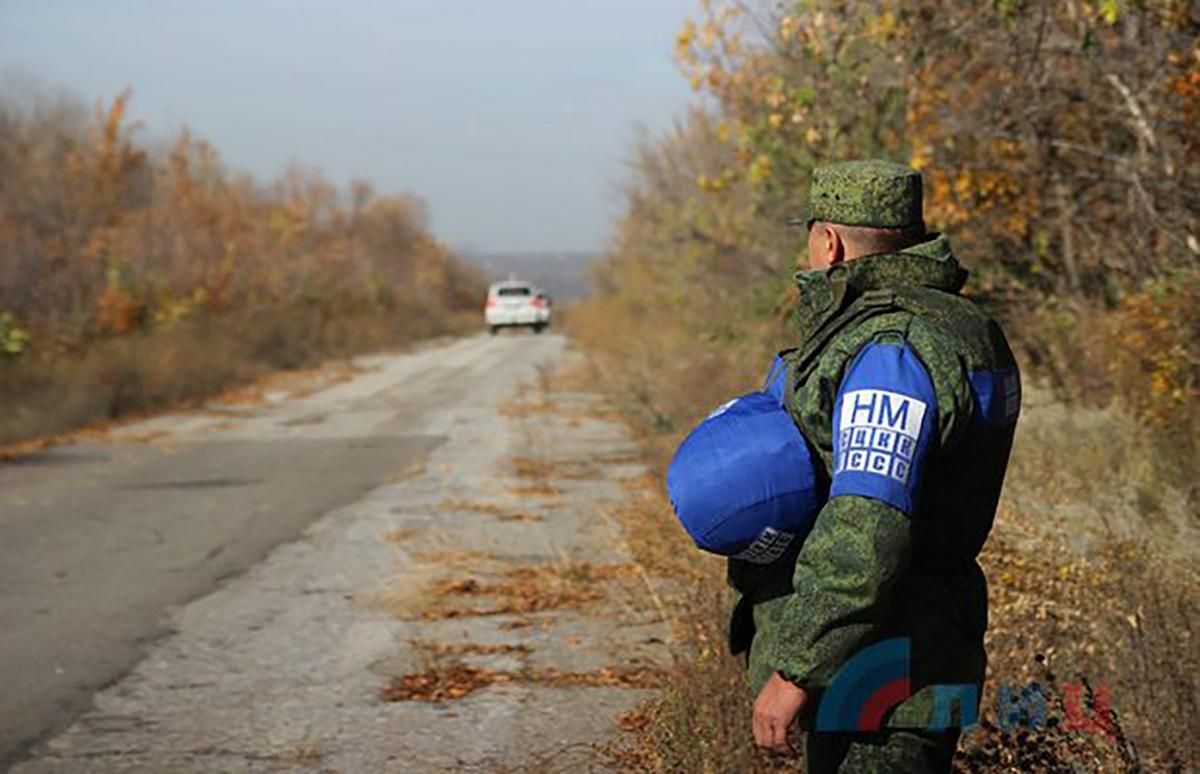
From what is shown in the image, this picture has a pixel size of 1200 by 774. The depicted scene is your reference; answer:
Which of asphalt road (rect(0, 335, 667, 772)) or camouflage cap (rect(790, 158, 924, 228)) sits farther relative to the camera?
asphalt road (rect(0, 335, 667, 772))

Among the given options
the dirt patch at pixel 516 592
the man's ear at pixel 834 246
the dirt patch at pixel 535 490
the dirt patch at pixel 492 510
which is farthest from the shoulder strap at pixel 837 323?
the dirt patch at pixel 535 490

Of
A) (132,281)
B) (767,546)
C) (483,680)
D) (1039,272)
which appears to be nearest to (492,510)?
(483,680)

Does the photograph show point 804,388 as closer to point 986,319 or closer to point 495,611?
point 986,319

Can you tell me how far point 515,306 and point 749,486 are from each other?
150ft

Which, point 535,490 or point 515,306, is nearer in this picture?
point 535,490

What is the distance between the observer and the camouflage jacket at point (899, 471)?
2430 mm

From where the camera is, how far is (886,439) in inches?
95.5

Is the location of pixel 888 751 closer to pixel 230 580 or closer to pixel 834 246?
pixel 834 246

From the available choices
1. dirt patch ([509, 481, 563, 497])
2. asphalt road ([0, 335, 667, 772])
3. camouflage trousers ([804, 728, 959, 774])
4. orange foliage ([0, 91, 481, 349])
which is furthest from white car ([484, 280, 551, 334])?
camouflage trousers ([804, 728, 959, 774])

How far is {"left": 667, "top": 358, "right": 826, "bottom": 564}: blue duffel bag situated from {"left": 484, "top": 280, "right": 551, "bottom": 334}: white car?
45.4 metres

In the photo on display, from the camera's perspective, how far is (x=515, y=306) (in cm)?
4825

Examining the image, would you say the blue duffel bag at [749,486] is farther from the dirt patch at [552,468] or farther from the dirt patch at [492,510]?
the dirt patch at [552,468]

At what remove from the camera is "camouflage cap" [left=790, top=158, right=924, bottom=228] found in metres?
2.67

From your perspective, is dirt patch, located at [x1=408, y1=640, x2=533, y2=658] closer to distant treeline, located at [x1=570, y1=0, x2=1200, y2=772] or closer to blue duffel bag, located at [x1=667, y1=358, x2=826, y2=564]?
distant treeline, located at [x1=570, y1=0, x2=1200, y2=772]
